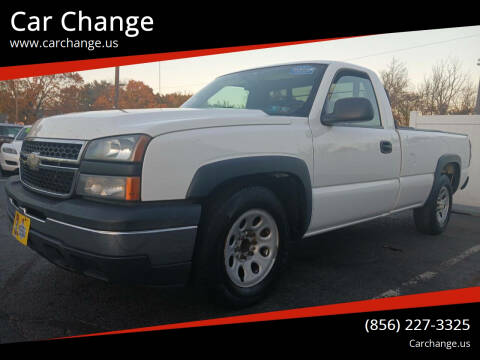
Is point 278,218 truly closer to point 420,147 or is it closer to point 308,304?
point 308,304

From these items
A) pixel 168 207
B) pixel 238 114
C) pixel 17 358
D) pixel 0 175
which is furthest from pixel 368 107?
pixel 0 175

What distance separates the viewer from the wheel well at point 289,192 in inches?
109

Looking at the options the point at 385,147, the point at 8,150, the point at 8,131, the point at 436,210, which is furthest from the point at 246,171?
the point at 8,131

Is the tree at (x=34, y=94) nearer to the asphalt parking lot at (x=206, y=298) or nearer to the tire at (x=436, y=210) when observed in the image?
the asphalt parking lot at (x=206, y=298)

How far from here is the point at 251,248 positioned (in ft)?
9.39

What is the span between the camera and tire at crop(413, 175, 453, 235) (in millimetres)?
5039

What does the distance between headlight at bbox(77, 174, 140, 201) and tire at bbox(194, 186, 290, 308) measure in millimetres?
496

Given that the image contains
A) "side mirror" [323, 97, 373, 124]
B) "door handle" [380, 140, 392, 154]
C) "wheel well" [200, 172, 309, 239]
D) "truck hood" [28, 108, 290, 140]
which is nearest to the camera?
"truck hood" [28, 108, 290, 140]

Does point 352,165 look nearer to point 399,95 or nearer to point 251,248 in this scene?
point 251,248

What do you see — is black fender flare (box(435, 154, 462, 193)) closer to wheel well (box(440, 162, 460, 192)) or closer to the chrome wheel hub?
wheel well (box(440, 162, 460, 192))

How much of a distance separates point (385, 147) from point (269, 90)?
51.0 inches

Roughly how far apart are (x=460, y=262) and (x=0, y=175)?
11377 millimetres

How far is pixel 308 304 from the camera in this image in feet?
9.61

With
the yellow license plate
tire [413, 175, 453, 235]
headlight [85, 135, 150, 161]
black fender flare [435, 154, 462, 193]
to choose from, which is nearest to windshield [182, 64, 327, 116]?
headlight [85, 135, 150, 161]
